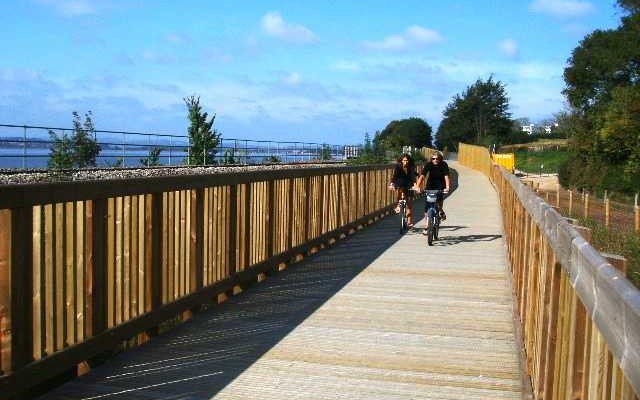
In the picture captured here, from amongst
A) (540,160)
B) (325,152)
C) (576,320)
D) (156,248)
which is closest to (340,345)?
(156,248)

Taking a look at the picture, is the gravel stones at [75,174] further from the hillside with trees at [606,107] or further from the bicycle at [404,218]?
the hillside with trees at [606,107]

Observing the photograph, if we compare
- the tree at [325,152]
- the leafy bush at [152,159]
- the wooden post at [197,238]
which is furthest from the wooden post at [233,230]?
the tree at [325,152]

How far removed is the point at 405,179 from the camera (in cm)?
1559

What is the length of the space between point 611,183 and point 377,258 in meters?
48.1

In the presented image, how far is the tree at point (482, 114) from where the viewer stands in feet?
388

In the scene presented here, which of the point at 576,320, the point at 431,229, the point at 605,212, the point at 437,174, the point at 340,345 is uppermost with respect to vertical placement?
the point at 437,174

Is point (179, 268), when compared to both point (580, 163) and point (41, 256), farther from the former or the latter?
point (580, 163)

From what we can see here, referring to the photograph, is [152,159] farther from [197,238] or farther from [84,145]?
[197,238]

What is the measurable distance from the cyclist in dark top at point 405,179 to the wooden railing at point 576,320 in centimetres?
942

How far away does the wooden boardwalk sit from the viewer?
5289mm

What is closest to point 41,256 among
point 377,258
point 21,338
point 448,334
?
point 21,338

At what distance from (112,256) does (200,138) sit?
32879 mm

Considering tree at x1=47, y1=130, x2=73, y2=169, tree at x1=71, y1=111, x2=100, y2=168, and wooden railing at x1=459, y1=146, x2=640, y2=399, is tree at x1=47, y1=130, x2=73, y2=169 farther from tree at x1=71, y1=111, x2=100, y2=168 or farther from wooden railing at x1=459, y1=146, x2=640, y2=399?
wooden railing at x1=459, y1=146, x2=640, y2=399

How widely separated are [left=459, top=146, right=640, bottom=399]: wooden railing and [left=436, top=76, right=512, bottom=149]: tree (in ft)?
373
